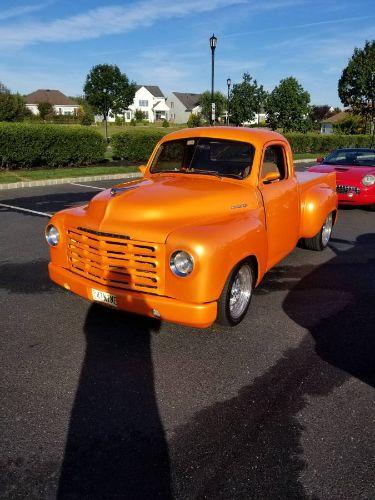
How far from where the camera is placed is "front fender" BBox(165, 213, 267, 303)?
11.0ft

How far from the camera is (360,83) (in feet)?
122

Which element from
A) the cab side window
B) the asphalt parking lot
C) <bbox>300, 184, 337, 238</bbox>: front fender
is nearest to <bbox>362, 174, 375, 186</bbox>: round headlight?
<bbox>300, 184, 337, 238</bbox>: front fender

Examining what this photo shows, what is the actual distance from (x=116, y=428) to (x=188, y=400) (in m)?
0.57

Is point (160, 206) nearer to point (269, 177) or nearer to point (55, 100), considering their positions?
point (269, 177)

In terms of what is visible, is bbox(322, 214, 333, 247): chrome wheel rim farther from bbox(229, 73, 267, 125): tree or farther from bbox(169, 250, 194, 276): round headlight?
bbox(229, 73, 267, 125): tree

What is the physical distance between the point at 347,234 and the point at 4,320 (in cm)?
640

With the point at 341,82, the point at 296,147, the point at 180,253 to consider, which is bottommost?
the point at 296,147

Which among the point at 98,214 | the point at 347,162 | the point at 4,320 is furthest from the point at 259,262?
the point at 347,162

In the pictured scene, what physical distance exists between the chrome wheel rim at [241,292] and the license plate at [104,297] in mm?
1072

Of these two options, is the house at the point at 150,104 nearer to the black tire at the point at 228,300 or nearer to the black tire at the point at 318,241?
the black tire at the point at 318,241

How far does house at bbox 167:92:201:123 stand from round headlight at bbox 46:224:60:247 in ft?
320

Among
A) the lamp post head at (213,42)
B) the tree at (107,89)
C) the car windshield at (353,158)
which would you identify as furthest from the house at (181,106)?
the car windshield at (353,158)

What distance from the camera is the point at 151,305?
3.52m

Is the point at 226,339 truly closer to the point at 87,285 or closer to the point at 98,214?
the point at 87,285
